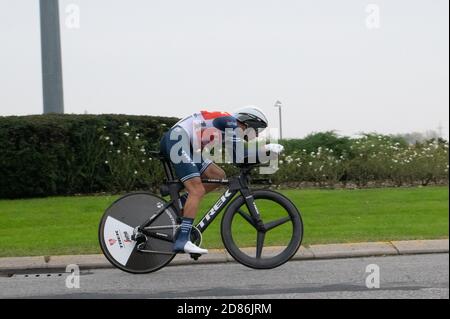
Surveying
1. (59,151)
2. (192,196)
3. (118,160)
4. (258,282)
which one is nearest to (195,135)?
(192,196)

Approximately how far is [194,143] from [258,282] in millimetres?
1422

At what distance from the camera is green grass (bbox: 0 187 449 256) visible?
26.5 ft

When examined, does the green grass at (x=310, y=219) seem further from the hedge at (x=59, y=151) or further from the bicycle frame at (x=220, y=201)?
the hedge at (x=59, y=151)

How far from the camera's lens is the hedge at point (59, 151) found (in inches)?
494

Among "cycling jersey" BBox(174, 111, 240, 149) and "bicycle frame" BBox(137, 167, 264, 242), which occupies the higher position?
"cycling jersey" BBox(174, 111, 240, 149)

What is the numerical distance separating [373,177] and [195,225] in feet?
29.1

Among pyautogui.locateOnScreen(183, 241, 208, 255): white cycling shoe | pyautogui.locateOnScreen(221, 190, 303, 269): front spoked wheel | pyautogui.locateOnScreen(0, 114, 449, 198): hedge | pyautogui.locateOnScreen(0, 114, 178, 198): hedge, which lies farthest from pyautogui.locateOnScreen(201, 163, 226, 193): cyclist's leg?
pyautogui.locateOnScreen(0, 114, 178, 198): hedge

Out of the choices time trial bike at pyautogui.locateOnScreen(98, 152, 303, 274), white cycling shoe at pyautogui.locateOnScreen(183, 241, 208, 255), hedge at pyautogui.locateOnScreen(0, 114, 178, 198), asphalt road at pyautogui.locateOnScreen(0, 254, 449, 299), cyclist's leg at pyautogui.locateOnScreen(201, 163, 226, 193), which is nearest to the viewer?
asphalt road at pyautogui.locateOnScreen(0, 254, 449, 299)

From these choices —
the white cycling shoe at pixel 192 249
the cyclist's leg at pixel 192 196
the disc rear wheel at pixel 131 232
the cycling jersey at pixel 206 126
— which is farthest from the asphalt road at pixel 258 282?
the cycling jersey at pixel 206 126

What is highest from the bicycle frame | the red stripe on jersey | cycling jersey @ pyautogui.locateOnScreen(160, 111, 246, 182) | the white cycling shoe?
the red stripe on jersey

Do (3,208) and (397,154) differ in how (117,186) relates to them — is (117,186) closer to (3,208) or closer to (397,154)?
(3,208)

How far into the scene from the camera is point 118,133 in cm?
1339

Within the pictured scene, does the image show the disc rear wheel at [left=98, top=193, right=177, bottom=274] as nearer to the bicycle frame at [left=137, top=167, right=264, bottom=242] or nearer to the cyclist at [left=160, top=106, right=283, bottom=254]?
the bicycle frame at [left=137, top=167, right=264, bottom=242]

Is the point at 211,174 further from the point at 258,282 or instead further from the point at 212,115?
the point at 258,282
